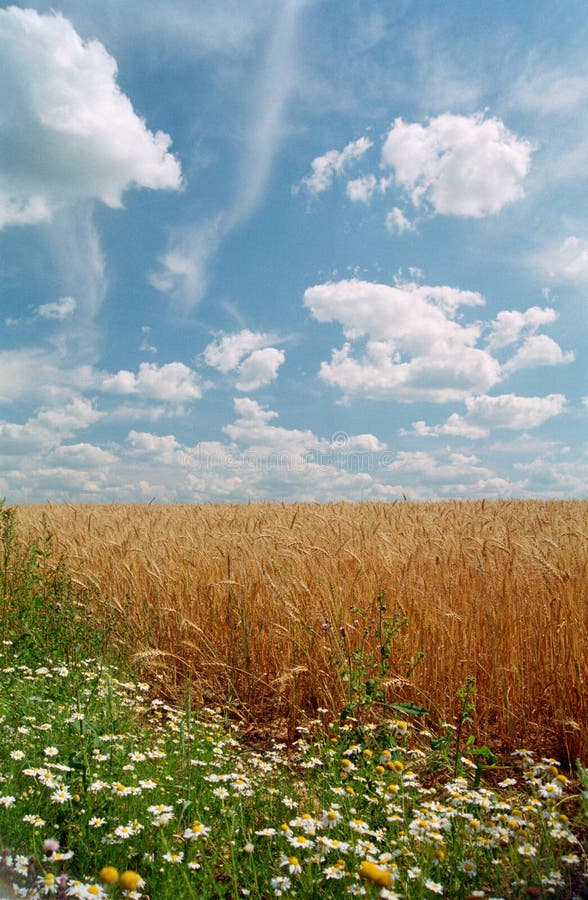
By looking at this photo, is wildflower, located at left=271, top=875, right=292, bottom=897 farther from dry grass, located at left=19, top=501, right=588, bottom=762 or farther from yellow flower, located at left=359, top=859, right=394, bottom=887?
dry grass, located at left=19, top=501, right=588, bottom=762

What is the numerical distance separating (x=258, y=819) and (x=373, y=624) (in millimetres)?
2012

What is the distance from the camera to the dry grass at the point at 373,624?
12.9 ft

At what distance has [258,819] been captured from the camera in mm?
2586

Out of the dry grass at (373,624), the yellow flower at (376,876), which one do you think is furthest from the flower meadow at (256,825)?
the dry grass at (373,624)

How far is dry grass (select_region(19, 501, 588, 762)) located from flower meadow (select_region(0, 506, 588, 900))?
42 cm

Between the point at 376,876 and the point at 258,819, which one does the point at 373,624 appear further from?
the point at 376,876

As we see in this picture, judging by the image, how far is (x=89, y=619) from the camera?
445 cm

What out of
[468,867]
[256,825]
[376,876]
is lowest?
[256,825]

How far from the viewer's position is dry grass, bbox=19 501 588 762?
155 inches

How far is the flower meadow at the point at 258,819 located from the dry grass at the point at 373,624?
1.37 ft

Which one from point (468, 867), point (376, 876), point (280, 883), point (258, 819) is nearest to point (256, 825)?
point (258, 819)

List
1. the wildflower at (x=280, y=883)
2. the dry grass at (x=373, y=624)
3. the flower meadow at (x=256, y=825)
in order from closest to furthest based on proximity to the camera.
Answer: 1. the wildflower at (x=280, y=883)
2. the flower meadow at (x=256, y=825)
3. the dry grass at (x=373, y=624)

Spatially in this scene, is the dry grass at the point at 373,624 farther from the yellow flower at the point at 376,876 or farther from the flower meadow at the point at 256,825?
the yellow flower at the point at 376,876

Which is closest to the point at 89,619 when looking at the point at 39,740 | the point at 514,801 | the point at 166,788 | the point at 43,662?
the point at 43,662
